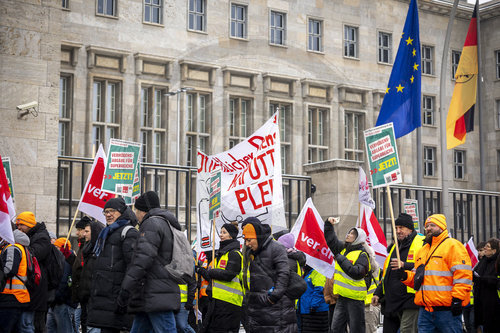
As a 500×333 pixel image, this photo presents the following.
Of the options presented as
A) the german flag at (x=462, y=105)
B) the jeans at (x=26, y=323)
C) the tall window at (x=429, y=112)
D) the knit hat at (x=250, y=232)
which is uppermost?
the tall window at (x=429, y=112)

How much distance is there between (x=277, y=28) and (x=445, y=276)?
2541 cm

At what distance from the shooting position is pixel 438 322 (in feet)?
31.7

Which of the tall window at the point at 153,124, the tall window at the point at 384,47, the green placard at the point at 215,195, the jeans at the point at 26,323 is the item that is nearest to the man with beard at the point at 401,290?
the green placard at the point at 215,195

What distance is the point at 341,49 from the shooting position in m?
35.9

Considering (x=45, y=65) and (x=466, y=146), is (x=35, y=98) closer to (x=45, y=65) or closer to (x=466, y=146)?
(x=45, y=65)

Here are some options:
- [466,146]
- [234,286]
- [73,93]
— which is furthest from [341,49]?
[234,286]

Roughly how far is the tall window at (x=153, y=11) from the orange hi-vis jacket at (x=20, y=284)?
21.7 m

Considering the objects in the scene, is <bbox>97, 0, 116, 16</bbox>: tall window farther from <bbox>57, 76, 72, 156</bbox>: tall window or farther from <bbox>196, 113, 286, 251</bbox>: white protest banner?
<bbox>196, 113, 286, 251</bbox>: white protest banner

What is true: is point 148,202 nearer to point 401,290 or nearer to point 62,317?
point 401,290

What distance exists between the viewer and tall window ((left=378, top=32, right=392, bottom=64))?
37312 millimetres

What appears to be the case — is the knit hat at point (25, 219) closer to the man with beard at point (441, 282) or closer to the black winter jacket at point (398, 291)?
the black winter jacket at point (398, 291)

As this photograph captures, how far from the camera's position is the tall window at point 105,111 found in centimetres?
2950

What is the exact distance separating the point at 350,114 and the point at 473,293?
23297mm

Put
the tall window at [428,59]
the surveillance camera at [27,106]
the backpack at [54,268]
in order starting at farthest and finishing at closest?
the tall window at [428,59] < the surveillance camera at [27,106] < the backpack at [54,268]
